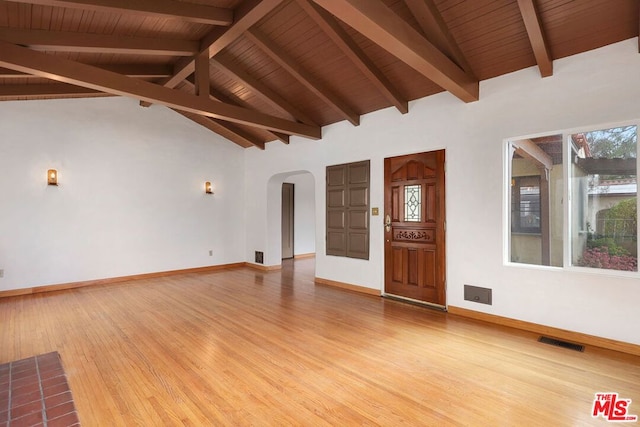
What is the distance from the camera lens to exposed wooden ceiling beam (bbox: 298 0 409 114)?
11.0ft

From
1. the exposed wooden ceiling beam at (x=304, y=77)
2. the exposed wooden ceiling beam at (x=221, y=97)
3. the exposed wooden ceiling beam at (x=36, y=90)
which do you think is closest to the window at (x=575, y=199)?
the exposed wooden ceiling beam at (x=304, y=77)

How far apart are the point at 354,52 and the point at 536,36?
1813 millimetres

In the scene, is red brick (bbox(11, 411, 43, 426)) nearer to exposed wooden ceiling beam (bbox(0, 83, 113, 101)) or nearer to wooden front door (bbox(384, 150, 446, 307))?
wooden front door (bbox(384, 150, 446, 307))

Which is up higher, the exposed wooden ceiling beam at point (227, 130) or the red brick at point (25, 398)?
the exposed wooden ceiling beam at point (227, 130)

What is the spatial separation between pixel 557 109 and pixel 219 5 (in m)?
3.82

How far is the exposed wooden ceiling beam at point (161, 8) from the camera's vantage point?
289 cm

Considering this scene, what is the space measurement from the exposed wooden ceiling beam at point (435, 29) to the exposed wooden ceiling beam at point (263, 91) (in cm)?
269

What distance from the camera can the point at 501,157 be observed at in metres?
3.71

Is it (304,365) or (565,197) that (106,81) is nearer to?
(304,365)

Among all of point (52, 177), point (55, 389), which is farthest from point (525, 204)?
point (52, 177)

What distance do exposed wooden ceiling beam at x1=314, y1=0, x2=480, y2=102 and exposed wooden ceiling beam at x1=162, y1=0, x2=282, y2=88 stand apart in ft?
3.94

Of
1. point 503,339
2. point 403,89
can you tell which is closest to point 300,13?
point 403,89

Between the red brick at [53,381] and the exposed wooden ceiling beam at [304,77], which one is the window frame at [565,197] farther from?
the red brick at [53,381]

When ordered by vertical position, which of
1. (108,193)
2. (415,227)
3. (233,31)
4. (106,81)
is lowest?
(415,227)
